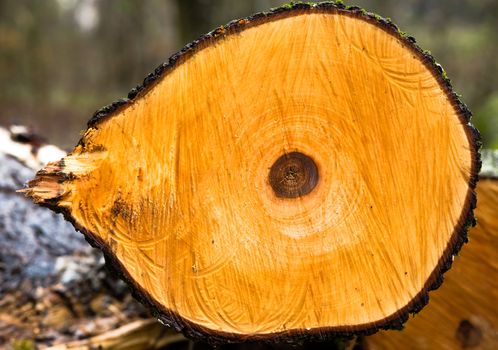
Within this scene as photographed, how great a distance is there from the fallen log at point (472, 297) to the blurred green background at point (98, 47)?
693 cm

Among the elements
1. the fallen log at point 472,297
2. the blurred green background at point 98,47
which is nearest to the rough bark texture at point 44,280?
the fallen log at point 472,297

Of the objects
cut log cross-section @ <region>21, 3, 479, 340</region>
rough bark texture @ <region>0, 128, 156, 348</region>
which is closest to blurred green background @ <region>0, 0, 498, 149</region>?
rough bark texture @ <region>0, 128, 156, 348</region>

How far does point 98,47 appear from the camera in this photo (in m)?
14.8

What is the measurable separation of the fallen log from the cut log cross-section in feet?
1.67

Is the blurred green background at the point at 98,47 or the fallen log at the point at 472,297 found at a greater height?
the blurred green background at the point at 98,47

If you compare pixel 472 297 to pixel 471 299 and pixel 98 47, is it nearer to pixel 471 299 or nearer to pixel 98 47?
pixel 471 299

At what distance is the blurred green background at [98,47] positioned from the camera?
35.8 feet

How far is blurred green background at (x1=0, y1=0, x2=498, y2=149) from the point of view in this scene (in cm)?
1091

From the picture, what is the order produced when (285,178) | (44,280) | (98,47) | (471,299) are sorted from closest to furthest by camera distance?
1. (285,178)
2. (471,299)
3. (44,280)
4. (98,47)

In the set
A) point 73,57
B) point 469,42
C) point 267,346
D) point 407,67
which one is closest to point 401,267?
point 407,67

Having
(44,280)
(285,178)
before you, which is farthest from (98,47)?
(285,178)

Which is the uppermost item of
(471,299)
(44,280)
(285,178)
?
(44,280)

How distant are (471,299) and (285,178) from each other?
3.22ft

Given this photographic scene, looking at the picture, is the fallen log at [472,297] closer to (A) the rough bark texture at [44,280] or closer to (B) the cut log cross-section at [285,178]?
(B) the cut log cross-section at [285,178]
